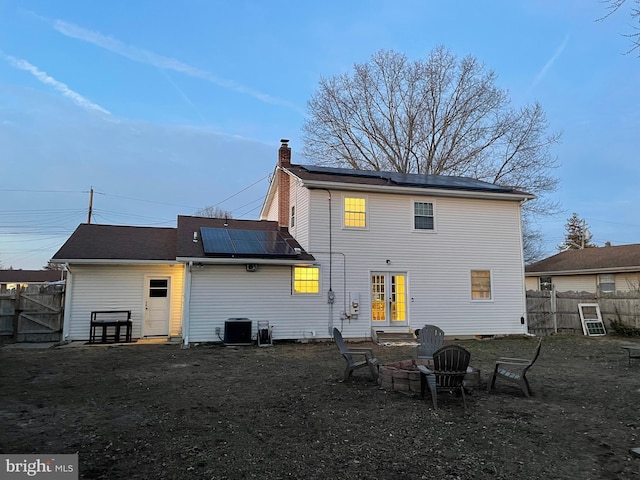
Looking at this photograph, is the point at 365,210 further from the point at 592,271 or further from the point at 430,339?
the point at 592,271

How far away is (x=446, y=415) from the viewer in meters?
5.37

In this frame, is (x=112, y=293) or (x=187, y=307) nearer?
(x=187, y=307)

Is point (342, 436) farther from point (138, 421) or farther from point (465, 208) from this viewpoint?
point (465, 208)

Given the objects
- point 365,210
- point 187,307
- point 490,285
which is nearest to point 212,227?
point 187,307

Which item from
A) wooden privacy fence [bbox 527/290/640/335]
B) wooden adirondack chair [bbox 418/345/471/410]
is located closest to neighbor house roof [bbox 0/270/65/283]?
wooden privacy fence [bbox 527/290/640/335]

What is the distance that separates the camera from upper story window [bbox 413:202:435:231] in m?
14.9

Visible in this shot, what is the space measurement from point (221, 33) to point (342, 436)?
17.7 m

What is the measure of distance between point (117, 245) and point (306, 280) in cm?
668

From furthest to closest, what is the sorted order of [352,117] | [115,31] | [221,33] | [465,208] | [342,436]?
[352,117] < [221,33] < [465,208] < [115,31] < [342,436]

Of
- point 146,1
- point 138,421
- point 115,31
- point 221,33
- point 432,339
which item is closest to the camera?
point 138,421

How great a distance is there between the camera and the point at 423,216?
590 inches

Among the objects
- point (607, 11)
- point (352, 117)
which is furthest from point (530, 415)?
point (352, 117)

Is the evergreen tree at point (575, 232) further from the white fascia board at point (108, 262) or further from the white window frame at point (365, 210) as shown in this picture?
the white fascia board at point (108, 262)

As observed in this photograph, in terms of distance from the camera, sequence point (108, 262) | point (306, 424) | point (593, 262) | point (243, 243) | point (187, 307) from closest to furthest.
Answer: point (306, 424)
point (187, 307)
point (108, 262)
point (243, 243)
point (593, 262)
